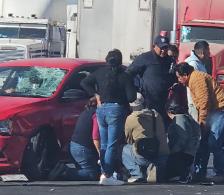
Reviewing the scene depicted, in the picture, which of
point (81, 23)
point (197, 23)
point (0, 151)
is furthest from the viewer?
point (81, 23)

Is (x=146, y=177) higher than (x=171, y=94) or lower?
lower

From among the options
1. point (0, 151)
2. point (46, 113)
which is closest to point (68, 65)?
point (46, 113)

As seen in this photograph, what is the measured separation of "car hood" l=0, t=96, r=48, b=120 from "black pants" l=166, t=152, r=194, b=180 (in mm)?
1841

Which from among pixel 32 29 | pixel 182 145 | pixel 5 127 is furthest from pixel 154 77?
pixel 32 29

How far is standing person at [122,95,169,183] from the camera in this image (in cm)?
1055

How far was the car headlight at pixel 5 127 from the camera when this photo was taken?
10320mm

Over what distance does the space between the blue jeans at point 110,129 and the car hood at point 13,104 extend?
877 mm

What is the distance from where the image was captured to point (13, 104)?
418 inches

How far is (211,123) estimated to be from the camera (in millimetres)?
11008

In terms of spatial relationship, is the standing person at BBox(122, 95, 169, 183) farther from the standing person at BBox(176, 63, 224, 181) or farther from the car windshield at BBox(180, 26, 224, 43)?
the car windshield at BBox(180, 26, 224, 43)

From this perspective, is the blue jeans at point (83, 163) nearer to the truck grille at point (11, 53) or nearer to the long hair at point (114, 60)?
the long hair at point (114, 60)

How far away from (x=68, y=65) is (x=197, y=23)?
8.17 m

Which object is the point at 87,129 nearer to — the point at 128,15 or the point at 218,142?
the point at 218,142

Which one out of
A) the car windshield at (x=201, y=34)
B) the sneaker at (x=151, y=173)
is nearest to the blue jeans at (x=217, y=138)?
the sneaker at (x=151, y=173)
